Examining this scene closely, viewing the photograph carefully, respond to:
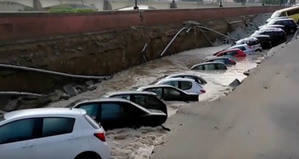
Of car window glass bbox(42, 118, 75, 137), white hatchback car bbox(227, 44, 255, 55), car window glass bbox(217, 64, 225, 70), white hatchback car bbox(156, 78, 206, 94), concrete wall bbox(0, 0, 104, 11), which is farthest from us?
concrete wall bbox(0, 0, 104, 11)

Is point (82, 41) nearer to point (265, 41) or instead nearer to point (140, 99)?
point (265, 41)

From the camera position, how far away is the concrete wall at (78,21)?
82.0ft

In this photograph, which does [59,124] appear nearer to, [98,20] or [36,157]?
[36,157]

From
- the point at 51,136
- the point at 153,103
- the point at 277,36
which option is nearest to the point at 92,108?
the point at 153,103

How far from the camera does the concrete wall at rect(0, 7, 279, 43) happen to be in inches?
984

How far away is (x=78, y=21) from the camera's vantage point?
101 ft

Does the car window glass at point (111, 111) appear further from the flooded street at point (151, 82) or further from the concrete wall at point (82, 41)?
the concrete wall at point (82, 41)

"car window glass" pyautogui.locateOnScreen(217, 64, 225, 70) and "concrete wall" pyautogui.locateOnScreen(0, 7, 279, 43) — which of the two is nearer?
"concrete wall" pyautogui.locateOnScreen(0, 7, 279, 43)

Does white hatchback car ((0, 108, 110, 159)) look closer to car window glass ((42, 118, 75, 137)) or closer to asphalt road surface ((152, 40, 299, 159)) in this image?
car window glass ((42, 118, 75, 137))

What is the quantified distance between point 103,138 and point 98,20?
2575 cm

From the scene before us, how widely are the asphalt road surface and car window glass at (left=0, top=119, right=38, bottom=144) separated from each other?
264 centimetres

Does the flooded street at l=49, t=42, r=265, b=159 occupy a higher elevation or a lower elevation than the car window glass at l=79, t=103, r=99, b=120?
lower

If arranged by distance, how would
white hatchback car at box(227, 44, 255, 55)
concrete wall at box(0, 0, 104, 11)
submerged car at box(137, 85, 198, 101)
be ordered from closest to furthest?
submerged car at box(137, 85, 198, 101) < white hatchback car at box(227, 44, 255, 55) < concrete wall at box(0, 0, 104, 11)

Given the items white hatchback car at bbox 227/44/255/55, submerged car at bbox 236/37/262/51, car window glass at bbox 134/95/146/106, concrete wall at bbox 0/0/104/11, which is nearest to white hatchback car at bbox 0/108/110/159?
car window glass at bbox 134/95/146/106
